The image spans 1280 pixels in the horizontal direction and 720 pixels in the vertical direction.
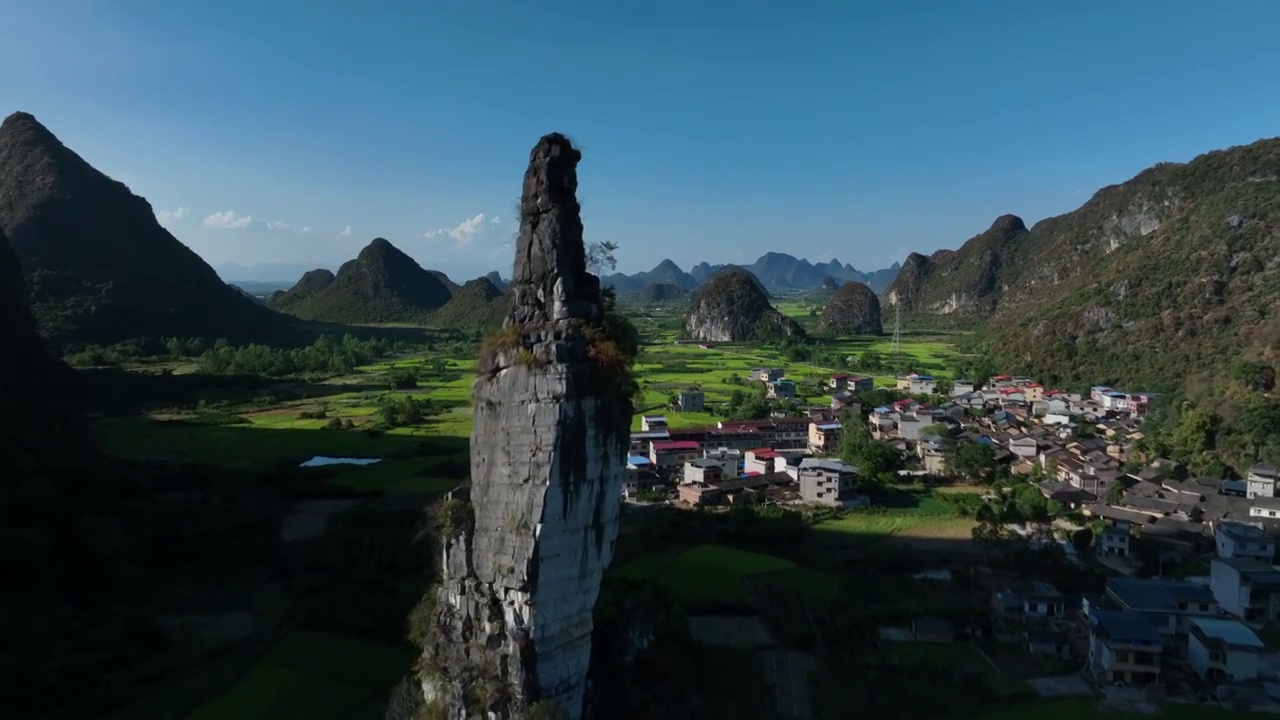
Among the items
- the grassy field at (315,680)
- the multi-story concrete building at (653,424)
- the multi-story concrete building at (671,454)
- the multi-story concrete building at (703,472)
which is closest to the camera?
the grassy field at (315,680)

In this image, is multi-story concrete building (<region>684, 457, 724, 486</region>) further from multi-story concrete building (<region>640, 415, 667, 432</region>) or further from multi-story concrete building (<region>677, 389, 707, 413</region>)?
multi-story concrete building (<region>677, 389, 707, 413</region>)

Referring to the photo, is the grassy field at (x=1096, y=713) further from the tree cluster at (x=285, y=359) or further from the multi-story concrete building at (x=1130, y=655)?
the tree cluster at (x=285, y=359)

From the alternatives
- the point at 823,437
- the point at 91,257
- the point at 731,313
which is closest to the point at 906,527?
the point at 823,437

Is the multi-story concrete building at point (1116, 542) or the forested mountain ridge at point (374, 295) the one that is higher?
the forested mountain ridge at point (374, 295)

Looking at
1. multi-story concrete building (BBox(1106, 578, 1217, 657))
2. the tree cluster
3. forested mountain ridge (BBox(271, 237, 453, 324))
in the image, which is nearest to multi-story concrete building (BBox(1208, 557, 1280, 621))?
multi-story concrete building (BBox(1106, 578, 1217, 657))

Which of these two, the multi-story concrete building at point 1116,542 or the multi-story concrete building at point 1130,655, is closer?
the multi-story concrete building at point 1130,655

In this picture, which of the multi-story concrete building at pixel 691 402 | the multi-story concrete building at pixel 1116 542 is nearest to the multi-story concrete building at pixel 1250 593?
the multi-story concrete building at pixel 1116 542

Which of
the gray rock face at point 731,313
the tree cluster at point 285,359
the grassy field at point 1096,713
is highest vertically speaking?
the gray rock face at point 731,313

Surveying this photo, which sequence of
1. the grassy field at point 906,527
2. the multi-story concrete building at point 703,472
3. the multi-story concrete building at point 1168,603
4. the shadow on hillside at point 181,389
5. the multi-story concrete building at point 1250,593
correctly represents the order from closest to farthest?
the multi-story concrete building at point 1168,603
the multi-story concrete building at point 1250,593
the grassy field at point 906,527
the multi-story concrete building at point 703,472
the shadow on hillside at point 181,389
